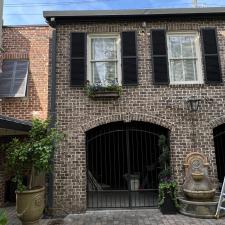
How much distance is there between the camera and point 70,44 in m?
8.39

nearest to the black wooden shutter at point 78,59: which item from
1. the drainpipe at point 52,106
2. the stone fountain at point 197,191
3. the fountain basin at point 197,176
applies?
the drainpipe at point 52,106

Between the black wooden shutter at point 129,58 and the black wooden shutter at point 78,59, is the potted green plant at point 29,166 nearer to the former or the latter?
the black wooden shutter at point 78,59

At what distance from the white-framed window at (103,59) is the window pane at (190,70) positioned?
2.02 meters

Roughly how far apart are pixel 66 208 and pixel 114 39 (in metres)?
5.16

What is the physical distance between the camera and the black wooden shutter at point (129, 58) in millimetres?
8188

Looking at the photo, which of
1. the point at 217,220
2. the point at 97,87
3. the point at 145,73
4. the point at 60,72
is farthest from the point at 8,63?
the point at 217,220

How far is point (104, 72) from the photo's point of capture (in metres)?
8.39

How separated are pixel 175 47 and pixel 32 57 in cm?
501

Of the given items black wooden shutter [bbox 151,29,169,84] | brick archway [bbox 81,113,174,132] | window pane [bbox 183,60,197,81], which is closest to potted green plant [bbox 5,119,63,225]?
brick archway [bbox 81,113,174,132]

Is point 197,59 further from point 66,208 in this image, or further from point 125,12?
point 66,208

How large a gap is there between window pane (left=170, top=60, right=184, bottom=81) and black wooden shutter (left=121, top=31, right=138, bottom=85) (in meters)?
1.12

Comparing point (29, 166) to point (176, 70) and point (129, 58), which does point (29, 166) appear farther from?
point (176, 70)

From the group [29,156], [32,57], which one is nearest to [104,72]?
[32,57]

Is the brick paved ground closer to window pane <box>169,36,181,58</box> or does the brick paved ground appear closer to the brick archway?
the brick archway
